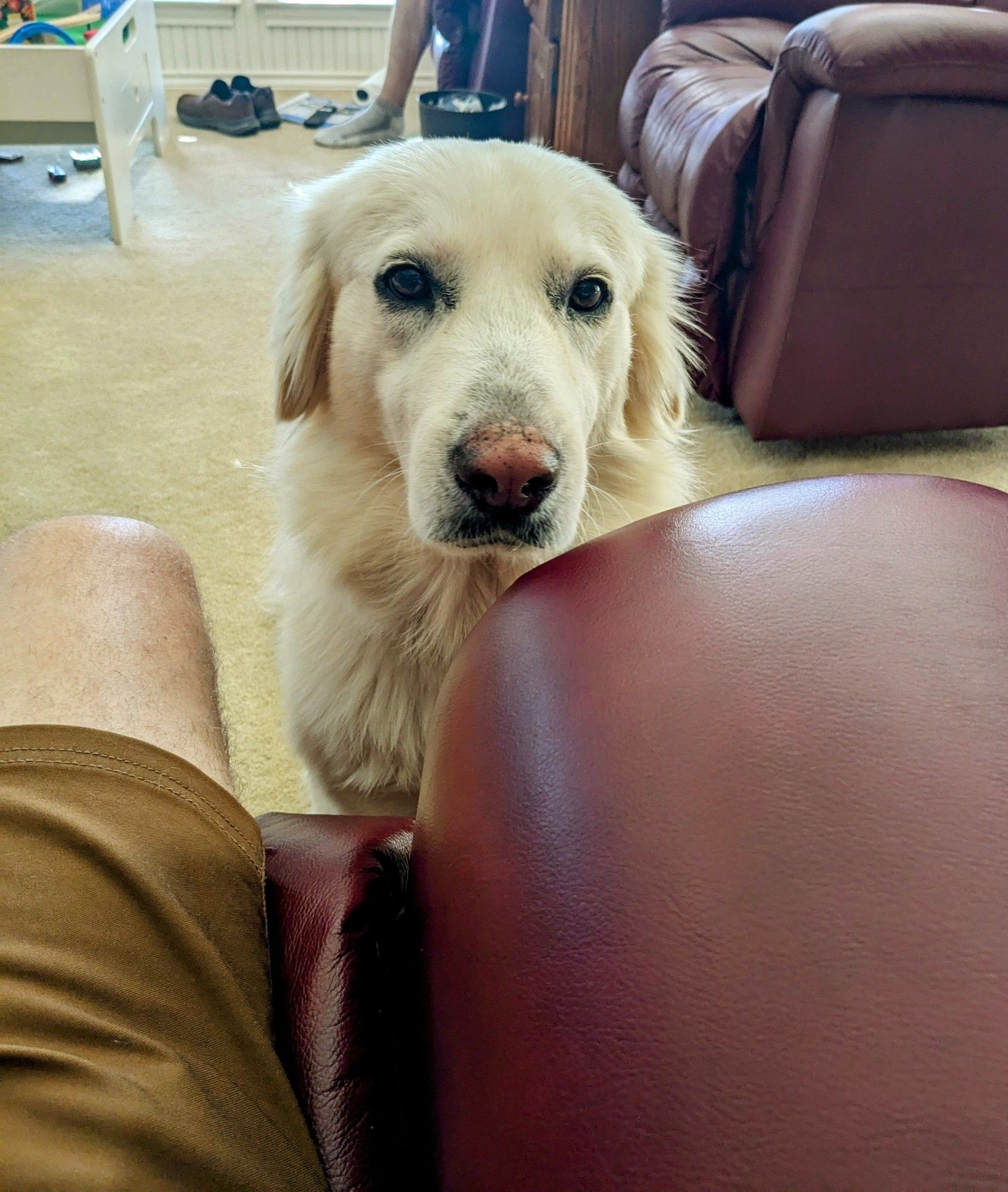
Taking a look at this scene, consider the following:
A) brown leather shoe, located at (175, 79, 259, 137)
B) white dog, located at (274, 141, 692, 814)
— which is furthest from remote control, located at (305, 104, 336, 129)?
white dog, located at (274, 141, 692, 814)

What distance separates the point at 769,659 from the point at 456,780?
0.18 meters

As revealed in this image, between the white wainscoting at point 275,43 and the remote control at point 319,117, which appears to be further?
the white wainscoting at point 275,43

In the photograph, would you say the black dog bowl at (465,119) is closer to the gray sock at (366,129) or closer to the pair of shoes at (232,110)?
the gray sock at (366,129)

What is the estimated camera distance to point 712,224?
2.28 meters

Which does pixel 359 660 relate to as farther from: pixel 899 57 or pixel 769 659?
pixel 899 57

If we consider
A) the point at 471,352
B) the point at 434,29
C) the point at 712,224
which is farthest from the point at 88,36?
the point at 471,352

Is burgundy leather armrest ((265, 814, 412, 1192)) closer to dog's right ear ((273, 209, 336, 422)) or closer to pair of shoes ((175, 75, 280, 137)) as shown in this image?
dog's right ear ((273, 209, 336, 422))

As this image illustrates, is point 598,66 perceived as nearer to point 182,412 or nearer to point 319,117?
point 182,412

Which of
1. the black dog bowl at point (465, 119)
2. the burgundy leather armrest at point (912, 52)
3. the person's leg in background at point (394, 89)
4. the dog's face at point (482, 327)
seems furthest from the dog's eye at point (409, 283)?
the person's leg in background at point (394, 89)

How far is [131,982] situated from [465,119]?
3824mm

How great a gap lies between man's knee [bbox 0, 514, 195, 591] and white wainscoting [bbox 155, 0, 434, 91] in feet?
19.0

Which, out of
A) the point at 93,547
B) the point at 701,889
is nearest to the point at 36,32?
the point at 93,547

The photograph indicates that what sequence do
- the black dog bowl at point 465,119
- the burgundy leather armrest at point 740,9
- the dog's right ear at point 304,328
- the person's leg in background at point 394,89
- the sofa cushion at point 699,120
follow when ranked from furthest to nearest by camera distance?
the person's leg in background at point 394,89, the black dog bowl at point 465,119, the burgundy leather armrest at point 740,9, the sofa cushion at point 699,120, the dog's right ear at point 304,328

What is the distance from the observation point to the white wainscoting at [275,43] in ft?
18.0
